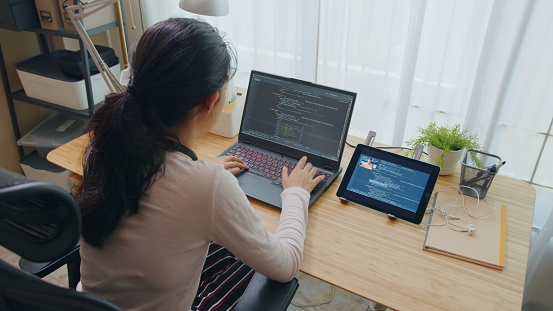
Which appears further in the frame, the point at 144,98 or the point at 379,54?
the point at 379,54

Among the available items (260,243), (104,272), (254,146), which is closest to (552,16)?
(254,146)

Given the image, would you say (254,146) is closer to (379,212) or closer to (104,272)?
(379,212)

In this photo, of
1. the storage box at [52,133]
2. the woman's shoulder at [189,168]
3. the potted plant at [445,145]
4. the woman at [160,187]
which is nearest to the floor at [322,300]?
the storage box at [52,133]

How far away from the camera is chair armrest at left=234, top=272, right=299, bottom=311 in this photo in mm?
982

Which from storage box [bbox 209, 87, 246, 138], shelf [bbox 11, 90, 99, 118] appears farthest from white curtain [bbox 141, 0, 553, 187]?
shelf [bbox 11, 90, 99, 118]

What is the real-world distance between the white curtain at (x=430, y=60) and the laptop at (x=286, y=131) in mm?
513

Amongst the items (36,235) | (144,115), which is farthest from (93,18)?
(36,235)

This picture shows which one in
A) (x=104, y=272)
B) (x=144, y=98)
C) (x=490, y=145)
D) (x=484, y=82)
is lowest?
(x=490, y=145)

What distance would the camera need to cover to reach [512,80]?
5.14 ft

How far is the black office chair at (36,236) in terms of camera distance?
0.55 meters

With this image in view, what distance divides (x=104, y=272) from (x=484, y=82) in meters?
1.36

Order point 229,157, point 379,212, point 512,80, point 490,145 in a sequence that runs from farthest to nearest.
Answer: point 490,145 < point 512,80 < point 229,157 < point 379,212

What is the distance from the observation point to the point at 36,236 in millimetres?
630

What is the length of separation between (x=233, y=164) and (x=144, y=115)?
0.52 meters
